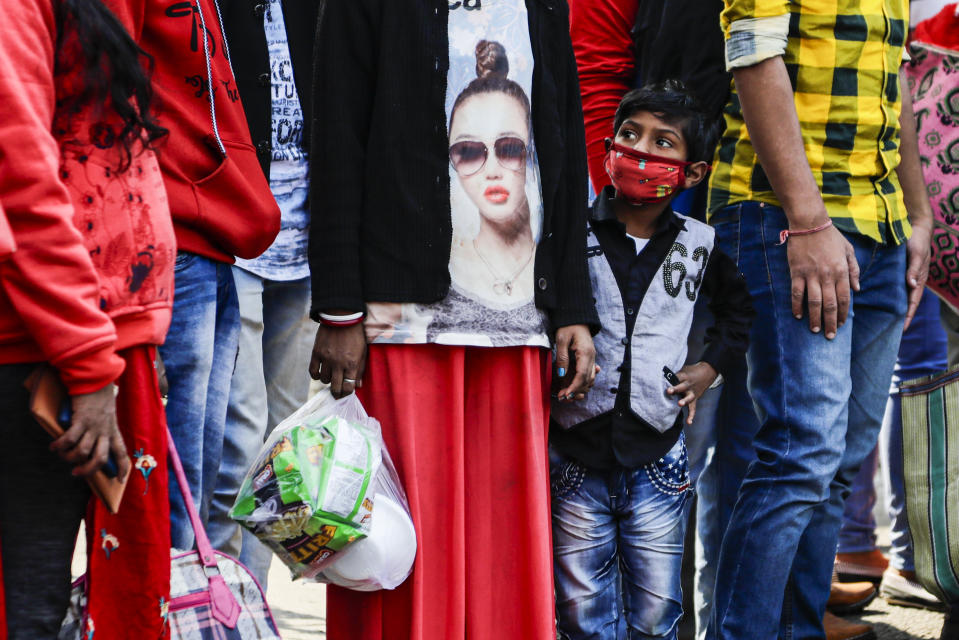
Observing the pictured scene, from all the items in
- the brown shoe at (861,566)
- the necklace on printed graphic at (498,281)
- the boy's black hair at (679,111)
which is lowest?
the brown shoe at (861,566)

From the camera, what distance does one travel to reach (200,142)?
2322 mm

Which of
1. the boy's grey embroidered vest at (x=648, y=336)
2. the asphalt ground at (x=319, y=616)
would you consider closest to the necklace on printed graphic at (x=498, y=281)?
the boy's grey embroidered vest at (x=648, y=336)

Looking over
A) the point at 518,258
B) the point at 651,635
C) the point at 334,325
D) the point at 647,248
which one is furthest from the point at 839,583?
the point at 334,325

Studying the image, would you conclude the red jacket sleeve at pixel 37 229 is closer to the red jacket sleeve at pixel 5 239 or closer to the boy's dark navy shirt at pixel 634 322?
the red jacket sleeve at pixel 5 239

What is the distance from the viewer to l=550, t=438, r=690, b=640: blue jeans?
2.83 metres

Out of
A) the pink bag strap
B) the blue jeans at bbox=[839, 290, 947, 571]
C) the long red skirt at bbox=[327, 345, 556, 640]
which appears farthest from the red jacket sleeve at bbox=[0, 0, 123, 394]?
the blue jeans at bbox=[839, 290, 947, 571]

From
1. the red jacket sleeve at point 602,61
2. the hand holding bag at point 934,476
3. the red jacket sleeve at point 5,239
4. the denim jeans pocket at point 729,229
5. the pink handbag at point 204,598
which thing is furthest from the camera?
the red jacket sleeve at point 602,61

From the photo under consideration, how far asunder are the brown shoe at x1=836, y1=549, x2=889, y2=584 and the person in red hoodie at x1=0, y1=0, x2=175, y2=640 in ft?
11.0

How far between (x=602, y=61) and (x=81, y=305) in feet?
7.55

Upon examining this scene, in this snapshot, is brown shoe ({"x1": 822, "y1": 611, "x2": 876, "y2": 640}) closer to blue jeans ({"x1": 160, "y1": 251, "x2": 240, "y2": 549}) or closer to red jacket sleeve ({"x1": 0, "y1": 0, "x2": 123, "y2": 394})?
blue jeans ({"x1": 160, "y1": 251, "x2": 240, "y2": 549})

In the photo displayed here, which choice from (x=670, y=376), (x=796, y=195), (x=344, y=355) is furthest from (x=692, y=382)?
(x=344, y=355)

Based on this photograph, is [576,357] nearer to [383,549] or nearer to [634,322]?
[634,322]

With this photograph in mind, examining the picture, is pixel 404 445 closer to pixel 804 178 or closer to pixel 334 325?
pixel 334 325

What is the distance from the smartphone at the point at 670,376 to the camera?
2846 millimetres
